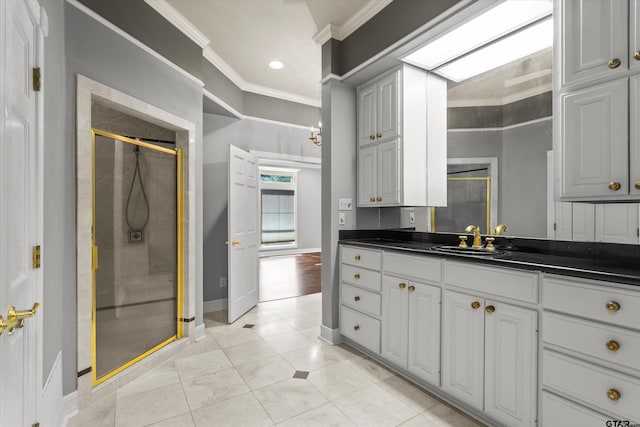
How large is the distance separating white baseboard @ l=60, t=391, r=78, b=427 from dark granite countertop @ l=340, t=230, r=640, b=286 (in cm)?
226

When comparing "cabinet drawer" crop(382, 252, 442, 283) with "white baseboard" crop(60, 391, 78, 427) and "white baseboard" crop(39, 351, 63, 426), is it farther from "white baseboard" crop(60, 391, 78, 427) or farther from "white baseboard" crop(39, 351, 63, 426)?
"white baseboard" crop(60, 391, 78, 427)

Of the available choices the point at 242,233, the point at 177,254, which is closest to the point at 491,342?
the point at 177,254

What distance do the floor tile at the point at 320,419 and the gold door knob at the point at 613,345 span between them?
133 centimetres

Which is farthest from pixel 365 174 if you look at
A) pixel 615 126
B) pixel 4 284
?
pixel 4 284

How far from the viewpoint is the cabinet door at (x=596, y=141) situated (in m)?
1.34

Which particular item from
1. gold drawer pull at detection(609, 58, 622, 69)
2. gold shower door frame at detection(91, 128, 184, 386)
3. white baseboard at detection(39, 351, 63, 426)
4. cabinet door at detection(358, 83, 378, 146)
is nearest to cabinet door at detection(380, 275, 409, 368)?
cabinet door at detection(358, 83, 378, 146)

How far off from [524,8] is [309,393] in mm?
2872

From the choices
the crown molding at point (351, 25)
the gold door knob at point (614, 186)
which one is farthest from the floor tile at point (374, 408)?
the crown molding at point (351, 25)

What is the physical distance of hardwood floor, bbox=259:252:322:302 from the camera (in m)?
4.73

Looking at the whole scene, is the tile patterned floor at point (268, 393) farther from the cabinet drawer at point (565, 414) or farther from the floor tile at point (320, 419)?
the cabinet drawer at point (565, 414)

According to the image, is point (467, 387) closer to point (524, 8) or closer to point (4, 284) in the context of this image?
point (4, 284)

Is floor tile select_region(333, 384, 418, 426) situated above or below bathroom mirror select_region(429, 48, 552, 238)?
below

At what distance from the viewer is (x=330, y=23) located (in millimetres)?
2791

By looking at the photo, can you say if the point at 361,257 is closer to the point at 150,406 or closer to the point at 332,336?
the point at 332,336
